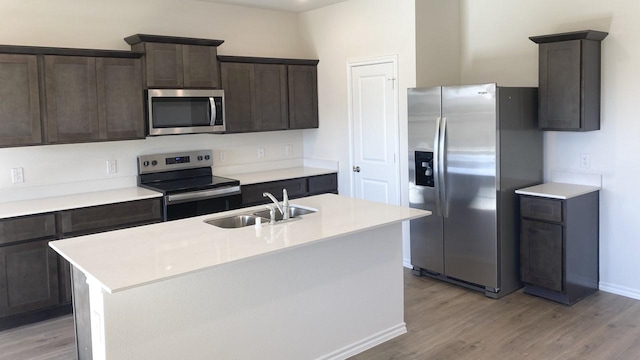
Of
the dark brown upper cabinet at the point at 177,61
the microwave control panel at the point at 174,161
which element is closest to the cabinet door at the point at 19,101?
the dark brown upper cabinet at the point at 177,61

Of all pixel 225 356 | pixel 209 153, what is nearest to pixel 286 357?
pixel 225 356

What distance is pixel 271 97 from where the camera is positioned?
18.1 ft

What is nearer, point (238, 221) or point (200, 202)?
point (238, 221)

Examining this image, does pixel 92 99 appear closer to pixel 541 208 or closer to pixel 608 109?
pixel 541 208

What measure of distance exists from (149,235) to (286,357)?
1046mm

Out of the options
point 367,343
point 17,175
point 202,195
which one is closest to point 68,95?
point 17,175

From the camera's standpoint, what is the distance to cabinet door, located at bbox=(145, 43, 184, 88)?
4.54 meters

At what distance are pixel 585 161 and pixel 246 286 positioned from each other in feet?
9.97

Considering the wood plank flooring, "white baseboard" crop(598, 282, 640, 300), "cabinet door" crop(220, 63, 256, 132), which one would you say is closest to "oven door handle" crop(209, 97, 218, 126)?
"cabinet door" crop(220, 63, 256, 132)

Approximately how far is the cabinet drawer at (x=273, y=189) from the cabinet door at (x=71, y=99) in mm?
1425

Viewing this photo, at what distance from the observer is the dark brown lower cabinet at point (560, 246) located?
4062 millimetres

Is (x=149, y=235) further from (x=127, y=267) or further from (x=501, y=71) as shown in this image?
(x=501, y=71)

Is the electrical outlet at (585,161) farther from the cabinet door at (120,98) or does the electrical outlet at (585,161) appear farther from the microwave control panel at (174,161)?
the cabinet door at (120,98)

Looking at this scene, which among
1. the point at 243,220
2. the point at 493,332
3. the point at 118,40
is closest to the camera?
the point at 243,220
